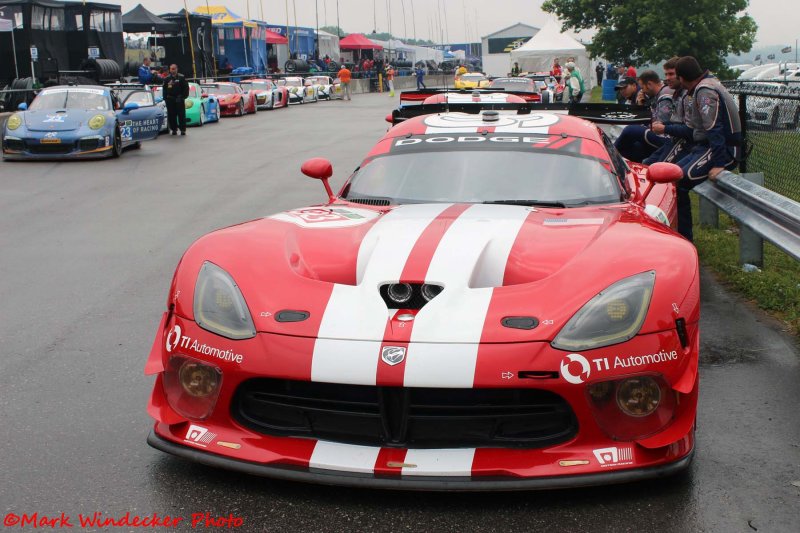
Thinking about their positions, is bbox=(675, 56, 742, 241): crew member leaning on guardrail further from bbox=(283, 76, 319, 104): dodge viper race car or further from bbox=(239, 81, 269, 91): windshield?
bbox=(283, 76, 319, 104): dodge viper race car

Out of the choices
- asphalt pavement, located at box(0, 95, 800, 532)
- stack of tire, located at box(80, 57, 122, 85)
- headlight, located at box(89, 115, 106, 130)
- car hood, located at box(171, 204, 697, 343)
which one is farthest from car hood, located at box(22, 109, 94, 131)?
car hood, located at box(171, 204, 697, 343)

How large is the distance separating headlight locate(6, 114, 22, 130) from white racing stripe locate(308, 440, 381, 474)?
54.6 feet

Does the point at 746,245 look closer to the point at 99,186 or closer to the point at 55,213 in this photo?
the point at 55,213

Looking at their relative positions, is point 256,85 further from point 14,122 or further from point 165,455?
point 165,455

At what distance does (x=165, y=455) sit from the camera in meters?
4.09

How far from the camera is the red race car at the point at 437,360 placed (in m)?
3.47

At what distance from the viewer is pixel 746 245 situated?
313 inches

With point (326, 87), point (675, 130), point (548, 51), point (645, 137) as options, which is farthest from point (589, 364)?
point (548, 51)

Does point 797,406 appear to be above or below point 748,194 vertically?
below

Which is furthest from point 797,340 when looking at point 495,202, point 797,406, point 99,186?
Answer: point 99,186

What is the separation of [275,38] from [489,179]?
188ft

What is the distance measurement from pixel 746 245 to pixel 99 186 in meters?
9.79

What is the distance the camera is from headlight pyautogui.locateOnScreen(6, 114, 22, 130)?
731 inches

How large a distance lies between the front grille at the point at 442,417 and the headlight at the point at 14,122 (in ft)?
54.3
